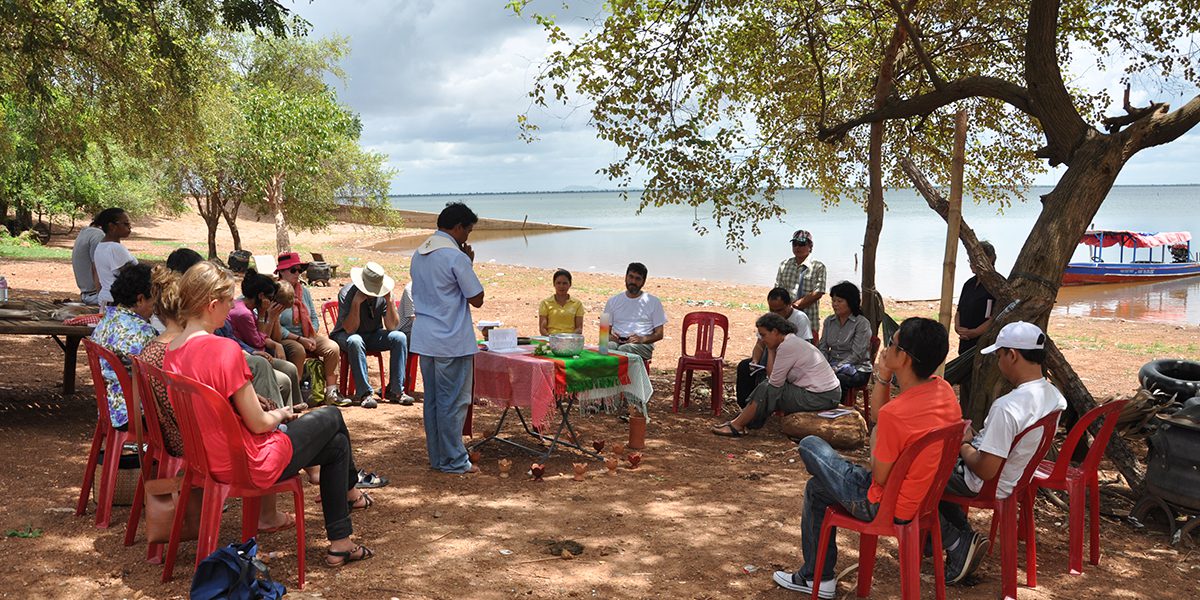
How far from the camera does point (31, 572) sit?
13.8 ft

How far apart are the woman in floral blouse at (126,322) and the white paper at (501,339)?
7.30ft

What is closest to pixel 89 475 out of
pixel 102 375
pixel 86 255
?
pixel 102 375

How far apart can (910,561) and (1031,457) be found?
3.02ft

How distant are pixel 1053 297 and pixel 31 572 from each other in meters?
6.20

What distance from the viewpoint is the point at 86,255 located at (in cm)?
769

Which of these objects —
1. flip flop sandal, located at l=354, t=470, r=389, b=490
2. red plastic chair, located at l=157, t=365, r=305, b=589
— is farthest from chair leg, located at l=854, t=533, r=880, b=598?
flip flop sandal, located at l=354, t=470, r=389, b=490

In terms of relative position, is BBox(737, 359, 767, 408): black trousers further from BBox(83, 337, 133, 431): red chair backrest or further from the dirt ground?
BBox(83, 337, 133, 431): red chair backrest

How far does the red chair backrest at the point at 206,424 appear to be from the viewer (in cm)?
379

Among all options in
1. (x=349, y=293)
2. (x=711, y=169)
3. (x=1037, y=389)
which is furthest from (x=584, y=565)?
(x=711, y=169)

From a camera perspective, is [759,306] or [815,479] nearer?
Answer: [815,479]

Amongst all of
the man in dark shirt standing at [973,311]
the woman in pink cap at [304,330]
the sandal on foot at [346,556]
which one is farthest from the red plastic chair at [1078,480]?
the woman in pink cap at [304,330]

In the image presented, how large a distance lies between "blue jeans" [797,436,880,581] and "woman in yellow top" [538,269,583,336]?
14.6ft

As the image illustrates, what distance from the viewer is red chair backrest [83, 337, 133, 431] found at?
15.4 ft

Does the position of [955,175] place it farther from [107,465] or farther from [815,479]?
[107,465]
